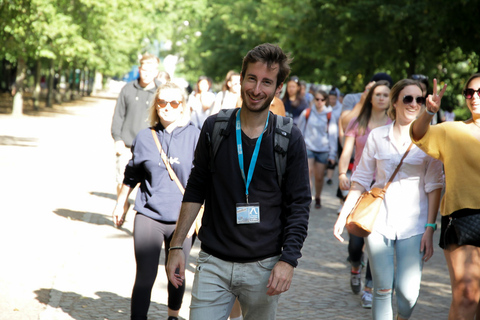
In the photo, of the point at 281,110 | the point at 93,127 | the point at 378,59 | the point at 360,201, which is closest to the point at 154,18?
the point at 93,127

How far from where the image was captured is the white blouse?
4.77 m

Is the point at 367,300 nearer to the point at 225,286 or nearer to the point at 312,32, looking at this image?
the point at 225,286

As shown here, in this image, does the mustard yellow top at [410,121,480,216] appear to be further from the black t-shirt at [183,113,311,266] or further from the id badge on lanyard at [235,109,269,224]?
the id badge on lanyard at [235,109,269,224]

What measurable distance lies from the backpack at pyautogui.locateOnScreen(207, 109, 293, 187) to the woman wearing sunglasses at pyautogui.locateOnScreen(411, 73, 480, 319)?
1.23 meters

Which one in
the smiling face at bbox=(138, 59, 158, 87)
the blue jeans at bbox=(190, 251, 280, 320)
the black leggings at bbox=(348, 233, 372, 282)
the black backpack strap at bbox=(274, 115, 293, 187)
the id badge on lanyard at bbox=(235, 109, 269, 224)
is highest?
the smiling face at bbox=(138, 59, 158, 87)

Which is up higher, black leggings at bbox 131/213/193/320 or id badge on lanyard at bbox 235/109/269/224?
id badge on lanyard at bbox 235/109/269/224

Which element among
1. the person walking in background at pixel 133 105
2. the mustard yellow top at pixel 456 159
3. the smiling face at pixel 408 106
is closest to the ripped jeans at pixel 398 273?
the mustard yellow top at pixel 456 159

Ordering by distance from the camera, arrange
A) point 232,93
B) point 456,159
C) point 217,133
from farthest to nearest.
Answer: point 232,93, point 456,159, point 217,133

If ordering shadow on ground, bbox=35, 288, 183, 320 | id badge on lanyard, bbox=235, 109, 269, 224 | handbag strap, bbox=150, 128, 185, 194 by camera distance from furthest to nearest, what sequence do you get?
shadow on ground, bbox=35, 288, 183, 320
handbag strap, bbox=150, 128, 185, 194
id badge on lanyard, bbox=235, 109, 269, 224

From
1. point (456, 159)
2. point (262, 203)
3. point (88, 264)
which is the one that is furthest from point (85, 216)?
point (262, 203)

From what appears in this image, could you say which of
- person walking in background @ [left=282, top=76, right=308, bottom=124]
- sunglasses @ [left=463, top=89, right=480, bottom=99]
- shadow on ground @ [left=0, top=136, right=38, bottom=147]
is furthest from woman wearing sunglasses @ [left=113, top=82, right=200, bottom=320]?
shadow on ground @ [left=0, top=136, right=38, bottom=147]

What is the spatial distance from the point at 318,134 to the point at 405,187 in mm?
7377

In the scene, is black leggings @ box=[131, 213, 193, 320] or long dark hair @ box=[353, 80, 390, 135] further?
long dark hair @ box=[353, 80, 390, 135]

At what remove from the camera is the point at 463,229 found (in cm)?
Result: 432
